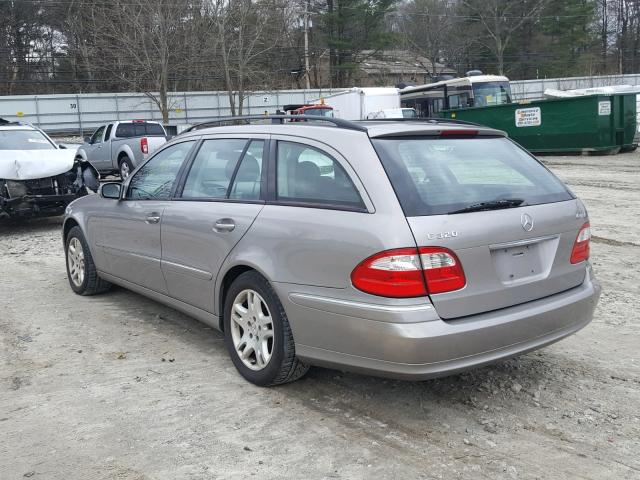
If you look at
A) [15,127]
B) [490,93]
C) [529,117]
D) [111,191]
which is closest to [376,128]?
[111,191]

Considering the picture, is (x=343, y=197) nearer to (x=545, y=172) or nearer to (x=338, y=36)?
(x=545, y=172)

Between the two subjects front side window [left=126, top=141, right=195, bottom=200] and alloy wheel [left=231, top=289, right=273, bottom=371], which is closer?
alloy wheel [left=231, top=289, right=273, bottom=371]

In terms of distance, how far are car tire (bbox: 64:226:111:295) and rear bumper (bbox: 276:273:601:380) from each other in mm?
3152

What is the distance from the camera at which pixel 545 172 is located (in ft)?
13.4

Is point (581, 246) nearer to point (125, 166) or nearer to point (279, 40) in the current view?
point (125, 166)

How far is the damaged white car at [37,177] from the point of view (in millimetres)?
9609

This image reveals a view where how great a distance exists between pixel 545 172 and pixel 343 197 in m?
1.44

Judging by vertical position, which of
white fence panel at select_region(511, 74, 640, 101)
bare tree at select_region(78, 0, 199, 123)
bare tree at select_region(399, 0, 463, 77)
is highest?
bare tree at select_region(399, 0, 463, 77)

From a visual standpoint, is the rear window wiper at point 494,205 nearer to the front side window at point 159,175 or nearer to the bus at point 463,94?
the front side window at point 159,175

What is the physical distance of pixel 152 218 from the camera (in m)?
4.89

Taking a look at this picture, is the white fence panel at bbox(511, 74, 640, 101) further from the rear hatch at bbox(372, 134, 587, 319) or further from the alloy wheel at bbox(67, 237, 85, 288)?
the rear hatch at bbox(372, 134, 587, 319)

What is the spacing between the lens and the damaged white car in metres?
9.61

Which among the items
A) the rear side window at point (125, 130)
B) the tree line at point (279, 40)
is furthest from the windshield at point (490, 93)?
the rear side window at point (125, 130)

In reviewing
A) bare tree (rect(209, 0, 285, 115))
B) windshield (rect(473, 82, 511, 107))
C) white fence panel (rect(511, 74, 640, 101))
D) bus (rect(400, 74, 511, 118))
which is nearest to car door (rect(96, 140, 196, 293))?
bus (rect(400, 74, 511, 118))
